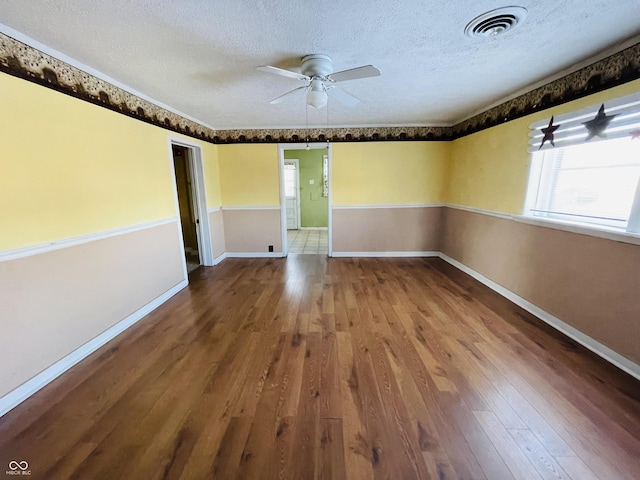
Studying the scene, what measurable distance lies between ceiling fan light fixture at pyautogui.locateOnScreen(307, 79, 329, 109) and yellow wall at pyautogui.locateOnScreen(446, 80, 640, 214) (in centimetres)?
217

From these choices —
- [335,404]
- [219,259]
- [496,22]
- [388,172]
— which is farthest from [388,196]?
[335,404]

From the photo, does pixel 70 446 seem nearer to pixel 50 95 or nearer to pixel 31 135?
pixel 31 135

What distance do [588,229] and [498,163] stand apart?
4.61ft

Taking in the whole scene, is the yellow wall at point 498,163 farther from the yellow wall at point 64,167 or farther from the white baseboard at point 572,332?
the yellow wall at point 64,167

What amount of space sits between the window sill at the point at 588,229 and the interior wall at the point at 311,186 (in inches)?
210

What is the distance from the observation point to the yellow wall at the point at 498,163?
8.67 ft

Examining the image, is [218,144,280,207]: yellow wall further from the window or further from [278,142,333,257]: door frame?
the window

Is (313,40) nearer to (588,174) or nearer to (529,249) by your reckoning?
(588,174)

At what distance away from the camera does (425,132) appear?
14.4 ft

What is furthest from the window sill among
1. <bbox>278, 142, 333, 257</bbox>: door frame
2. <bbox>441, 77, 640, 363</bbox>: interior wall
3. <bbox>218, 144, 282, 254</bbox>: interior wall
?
<bbox>218, 144, 282, 254</bbox>: interior wall

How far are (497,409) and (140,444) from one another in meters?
2.07

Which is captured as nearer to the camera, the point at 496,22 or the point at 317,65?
the point at 496,22

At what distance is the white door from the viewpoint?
7.27m

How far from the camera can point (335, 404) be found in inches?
64.6
